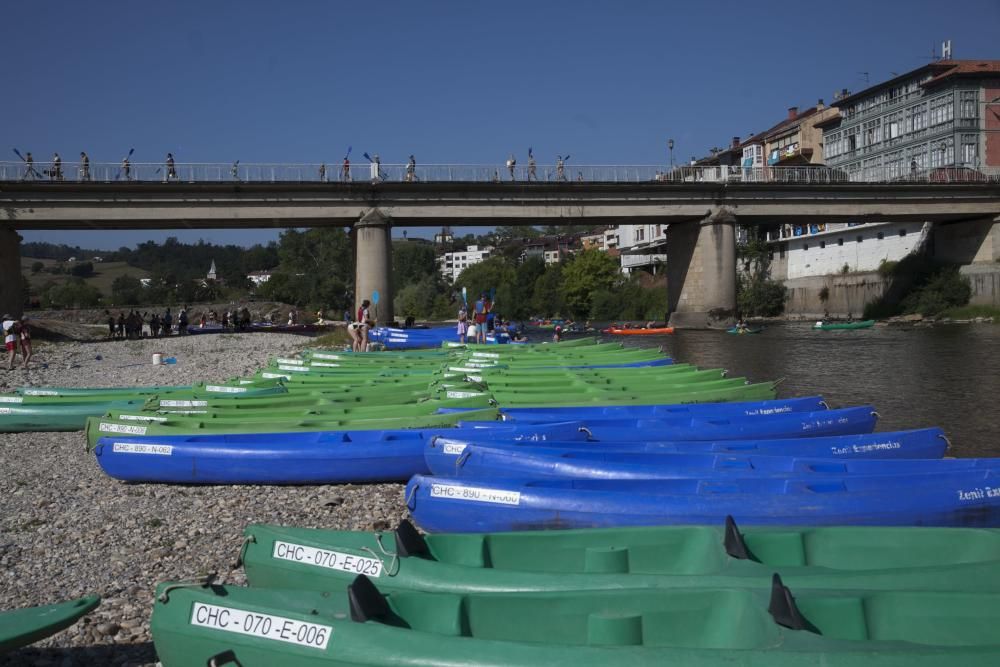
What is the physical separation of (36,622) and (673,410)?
29.4 ft

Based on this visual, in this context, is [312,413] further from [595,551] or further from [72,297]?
[72,297]

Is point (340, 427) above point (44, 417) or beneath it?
above

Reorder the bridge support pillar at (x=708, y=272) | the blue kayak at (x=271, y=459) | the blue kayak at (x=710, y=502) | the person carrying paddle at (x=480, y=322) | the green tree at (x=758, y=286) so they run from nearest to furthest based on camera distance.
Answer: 1. the blue kayak at (x=710, y=502)
2. the blue kayak at (x=271, y=459)
3. the person carrying paddle at (x=480, y=322)
4. the bridge support pillar at (x=708, y=272)
5. the green tree at (x=758, y=286)

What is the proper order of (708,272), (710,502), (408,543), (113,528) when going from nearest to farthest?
(408,543) → (710,502) → (113,528) → (708,272)

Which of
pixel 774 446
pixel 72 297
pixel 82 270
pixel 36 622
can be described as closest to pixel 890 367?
pixel 774 446

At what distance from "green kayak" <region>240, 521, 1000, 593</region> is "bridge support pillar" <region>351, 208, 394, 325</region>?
4015 cm

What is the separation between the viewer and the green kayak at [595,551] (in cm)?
504

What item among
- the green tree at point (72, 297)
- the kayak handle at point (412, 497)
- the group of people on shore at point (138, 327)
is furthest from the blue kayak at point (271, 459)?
the green tree at point (72, 297)

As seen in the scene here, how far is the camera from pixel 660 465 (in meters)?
7.93

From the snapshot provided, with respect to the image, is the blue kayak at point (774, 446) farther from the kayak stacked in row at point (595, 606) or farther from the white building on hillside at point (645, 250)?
the white building on hillside at point (645, 250)

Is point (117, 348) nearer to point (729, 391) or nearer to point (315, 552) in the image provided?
point (729, 391)

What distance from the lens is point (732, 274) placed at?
51875 mm

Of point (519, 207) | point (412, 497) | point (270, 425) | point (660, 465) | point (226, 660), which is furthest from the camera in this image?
point (519, 207)

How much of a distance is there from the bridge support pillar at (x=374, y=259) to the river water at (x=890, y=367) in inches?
566
